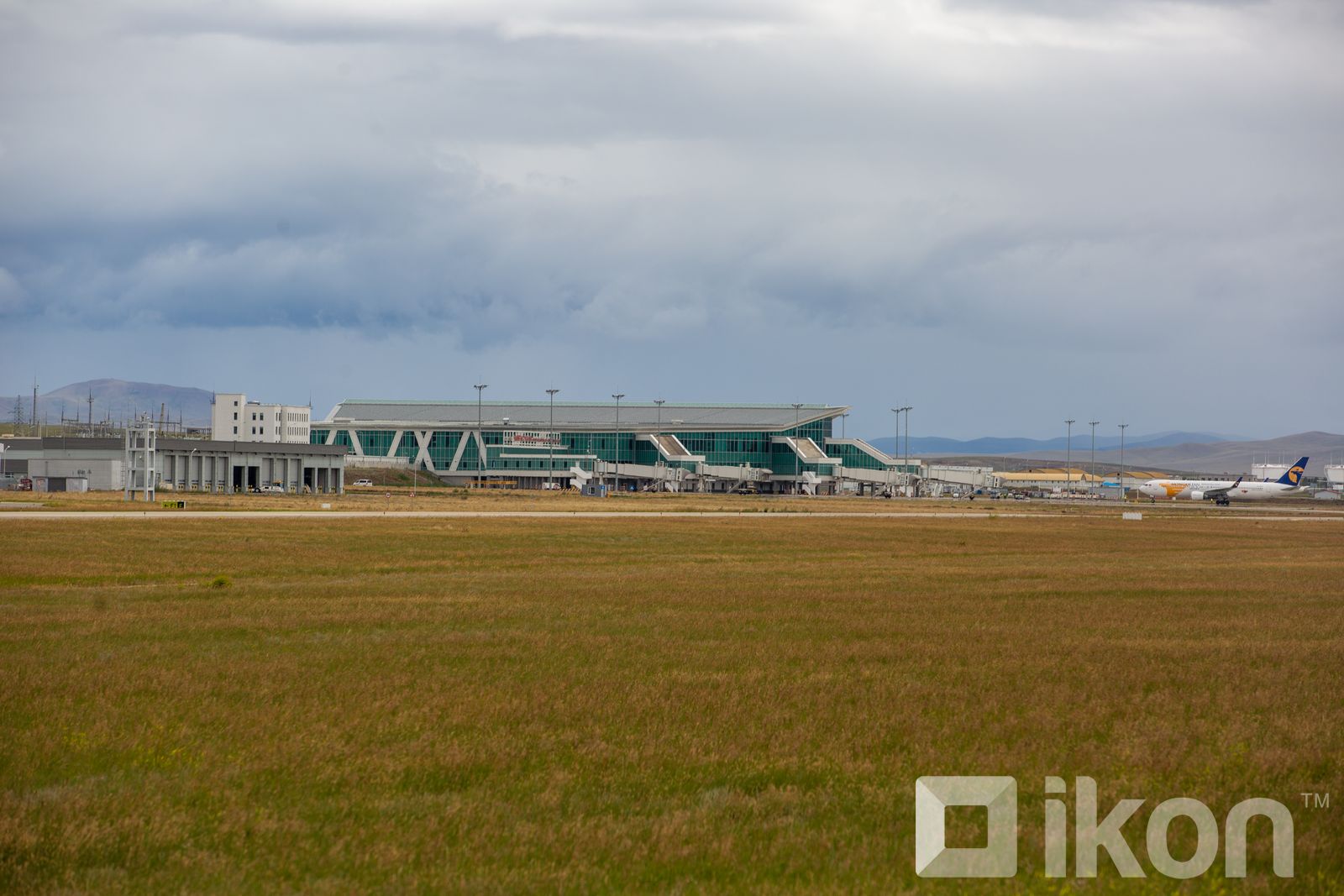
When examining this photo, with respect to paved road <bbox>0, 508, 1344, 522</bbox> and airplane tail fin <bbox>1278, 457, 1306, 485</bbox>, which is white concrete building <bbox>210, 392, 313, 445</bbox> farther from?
airplane tail fin <bbox>1278, 457, 1306, 485</bbox>

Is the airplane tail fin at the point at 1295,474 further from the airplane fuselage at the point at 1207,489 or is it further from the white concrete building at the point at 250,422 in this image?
the white concrete building at the point at 250,422

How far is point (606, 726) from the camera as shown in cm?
1709

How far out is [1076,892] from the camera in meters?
11.2

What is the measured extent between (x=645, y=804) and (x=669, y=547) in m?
45.9

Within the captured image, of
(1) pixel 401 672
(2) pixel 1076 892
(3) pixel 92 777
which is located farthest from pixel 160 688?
(2) pixel 1076 892

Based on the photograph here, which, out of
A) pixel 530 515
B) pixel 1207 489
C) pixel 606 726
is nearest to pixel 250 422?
pixel 530 515

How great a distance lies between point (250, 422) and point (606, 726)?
17559 cm

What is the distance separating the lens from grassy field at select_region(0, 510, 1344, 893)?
38.8 ft

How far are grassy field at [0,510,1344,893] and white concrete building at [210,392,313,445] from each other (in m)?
147

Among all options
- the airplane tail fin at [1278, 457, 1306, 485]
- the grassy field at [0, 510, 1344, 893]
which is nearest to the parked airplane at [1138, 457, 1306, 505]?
the airplane tail fin at [1278, 457, 1306, 485]

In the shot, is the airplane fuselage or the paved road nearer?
the paved road

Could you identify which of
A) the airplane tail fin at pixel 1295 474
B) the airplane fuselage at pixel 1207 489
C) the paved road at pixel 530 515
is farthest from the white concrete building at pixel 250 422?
the airplane tail fin at pixel 1295 474

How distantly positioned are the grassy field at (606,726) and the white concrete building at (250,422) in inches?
5798

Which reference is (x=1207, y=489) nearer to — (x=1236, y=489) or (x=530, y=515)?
(x=1236, y=489)
